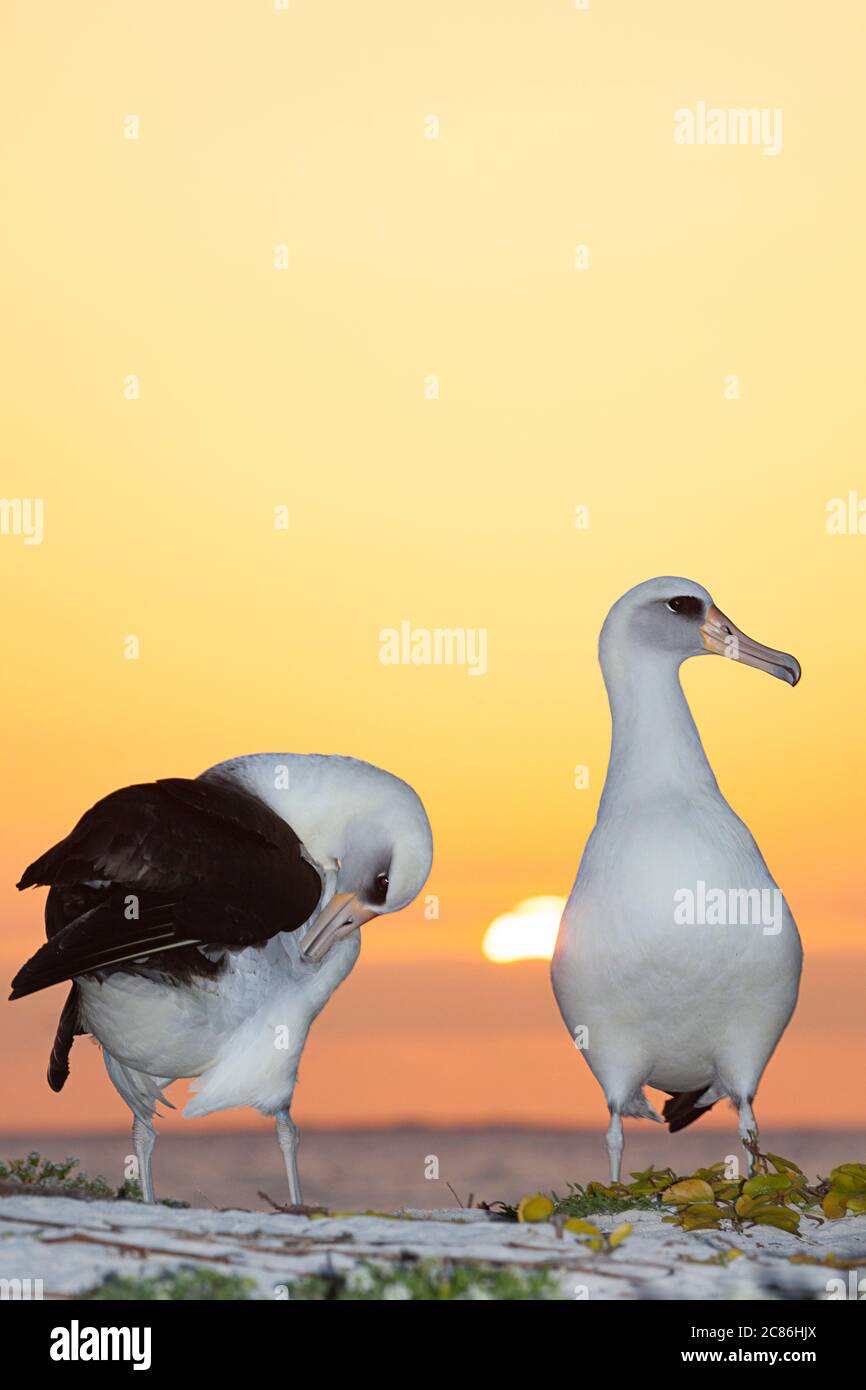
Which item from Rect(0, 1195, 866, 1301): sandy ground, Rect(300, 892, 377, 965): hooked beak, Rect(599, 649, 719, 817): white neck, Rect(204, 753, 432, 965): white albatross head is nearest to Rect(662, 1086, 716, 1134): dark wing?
Rect(599, 649, 719, 817): white neck

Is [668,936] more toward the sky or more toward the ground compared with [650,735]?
more toward the ground

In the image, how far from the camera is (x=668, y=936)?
8.86m

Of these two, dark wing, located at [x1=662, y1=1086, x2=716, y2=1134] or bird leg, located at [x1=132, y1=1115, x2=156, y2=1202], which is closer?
bird leg, located at [x1=132, y1=1115, x2=156, y2=1202]

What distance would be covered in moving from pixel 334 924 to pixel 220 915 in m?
0.79

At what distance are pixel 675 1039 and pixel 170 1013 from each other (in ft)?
8.41

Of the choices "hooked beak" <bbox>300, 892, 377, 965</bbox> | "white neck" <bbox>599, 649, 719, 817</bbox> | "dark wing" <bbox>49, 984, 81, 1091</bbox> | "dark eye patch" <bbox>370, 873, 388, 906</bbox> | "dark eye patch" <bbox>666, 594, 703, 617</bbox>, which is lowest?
"dark wing" <bbox>49, 984, 81, 1091</bbox>

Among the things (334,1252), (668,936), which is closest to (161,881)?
(334,1252)

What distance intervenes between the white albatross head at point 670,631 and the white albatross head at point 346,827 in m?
1.58

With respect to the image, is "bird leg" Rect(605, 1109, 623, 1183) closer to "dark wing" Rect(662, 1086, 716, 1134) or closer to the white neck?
"dark wing" Rect(662, 1086, 716, 1134)

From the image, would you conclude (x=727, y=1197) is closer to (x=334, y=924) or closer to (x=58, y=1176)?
(x=334, y=924)

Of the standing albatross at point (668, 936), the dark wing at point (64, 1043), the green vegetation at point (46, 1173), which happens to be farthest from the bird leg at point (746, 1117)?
the dark wing at point (64, 1043)

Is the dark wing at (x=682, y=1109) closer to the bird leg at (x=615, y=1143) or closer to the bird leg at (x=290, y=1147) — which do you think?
the bird leg at (x=615, y=1143)

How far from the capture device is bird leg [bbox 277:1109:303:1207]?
8.86m
